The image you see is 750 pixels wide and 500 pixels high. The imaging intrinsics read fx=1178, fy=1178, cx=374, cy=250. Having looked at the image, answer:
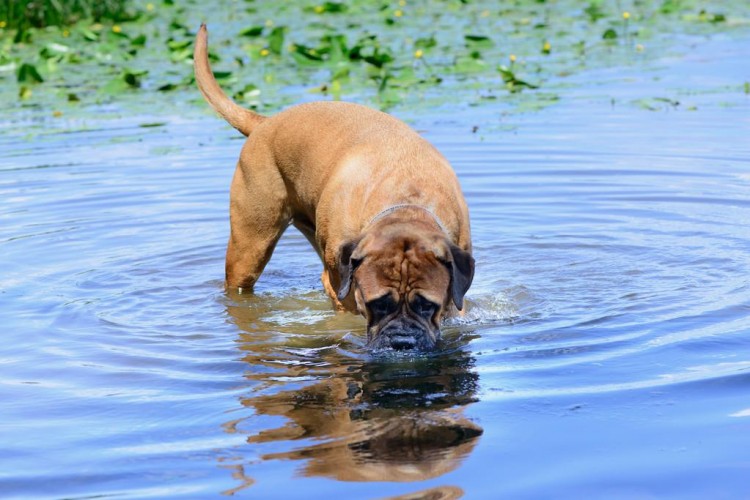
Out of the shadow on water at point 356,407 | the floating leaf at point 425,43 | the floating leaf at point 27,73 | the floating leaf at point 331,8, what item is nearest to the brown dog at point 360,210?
the shadow on water at point 356,407

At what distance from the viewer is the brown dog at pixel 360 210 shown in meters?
5.48

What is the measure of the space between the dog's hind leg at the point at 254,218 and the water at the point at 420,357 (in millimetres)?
242

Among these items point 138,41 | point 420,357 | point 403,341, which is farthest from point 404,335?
point 138,41

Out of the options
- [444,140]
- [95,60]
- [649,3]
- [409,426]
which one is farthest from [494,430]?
[649,3]

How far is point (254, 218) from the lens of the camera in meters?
7.24

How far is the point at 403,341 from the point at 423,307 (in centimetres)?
20

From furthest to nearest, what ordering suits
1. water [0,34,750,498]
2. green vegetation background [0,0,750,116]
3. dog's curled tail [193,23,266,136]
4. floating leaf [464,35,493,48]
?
1. floating leaf [464,35,493,48]
2. green vegetation background [0,0,750,116]
3. dog's curled tail [193,23,266,136]
4. water [0,34,750,498]

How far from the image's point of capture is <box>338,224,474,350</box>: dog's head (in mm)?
5453

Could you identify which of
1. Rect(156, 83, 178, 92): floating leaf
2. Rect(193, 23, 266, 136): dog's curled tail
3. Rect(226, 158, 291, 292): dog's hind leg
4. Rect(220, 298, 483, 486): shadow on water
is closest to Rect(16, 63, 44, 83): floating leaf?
Rect(156, 83, 178, 92): floating leaf

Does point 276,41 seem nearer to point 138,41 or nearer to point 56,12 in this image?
point 138,41

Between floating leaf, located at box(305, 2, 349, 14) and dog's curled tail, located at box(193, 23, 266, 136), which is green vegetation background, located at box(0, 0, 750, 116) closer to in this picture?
floating leaf, located at box(305, 2, 349, 14)

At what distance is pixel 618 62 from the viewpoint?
14297mm

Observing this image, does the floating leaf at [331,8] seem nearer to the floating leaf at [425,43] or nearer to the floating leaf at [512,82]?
the floating leaf at [425,43]

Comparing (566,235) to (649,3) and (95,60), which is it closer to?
(95,60)
